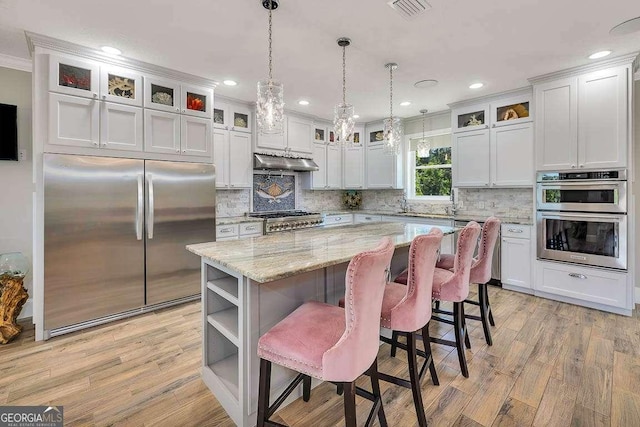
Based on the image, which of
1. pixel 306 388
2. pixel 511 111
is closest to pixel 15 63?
pixel 306 388

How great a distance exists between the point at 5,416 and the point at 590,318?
4.79 metres

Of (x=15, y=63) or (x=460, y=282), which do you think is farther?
(x=15, y=63)

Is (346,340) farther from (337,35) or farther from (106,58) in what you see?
(106,58)

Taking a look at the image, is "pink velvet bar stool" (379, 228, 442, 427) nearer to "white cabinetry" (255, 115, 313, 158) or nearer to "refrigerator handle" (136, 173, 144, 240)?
"refrigerator handle" (136, 173, 144, 240)

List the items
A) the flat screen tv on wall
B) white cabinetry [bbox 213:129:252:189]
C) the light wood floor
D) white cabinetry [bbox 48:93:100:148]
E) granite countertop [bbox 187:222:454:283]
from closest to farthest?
granite countertop [bbox 187:222:454:283] < the light wood floor < white cabinetry [bbox 48:93:100:148] < the flat screen tv on wall < white cabinetry [bbox 213:129:252:189]

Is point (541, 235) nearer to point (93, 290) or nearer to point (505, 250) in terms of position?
point (505, 250)

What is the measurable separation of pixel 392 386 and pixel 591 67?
3.85 meters

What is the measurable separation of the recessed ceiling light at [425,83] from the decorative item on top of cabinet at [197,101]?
100 inches

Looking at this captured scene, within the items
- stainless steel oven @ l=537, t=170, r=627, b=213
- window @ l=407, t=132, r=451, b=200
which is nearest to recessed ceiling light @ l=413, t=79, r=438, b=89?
window @ l=407, t=132, r=451, b=200

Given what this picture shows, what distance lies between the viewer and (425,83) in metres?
3.76

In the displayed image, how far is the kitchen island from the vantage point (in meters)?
1.60

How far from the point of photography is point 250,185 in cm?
458

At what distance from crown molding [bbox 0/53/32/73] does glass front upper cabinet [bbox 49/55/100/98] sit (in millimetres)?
683

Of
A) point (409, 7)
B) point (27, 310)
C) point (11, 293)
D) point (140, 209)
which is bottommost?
point (27, 310)
